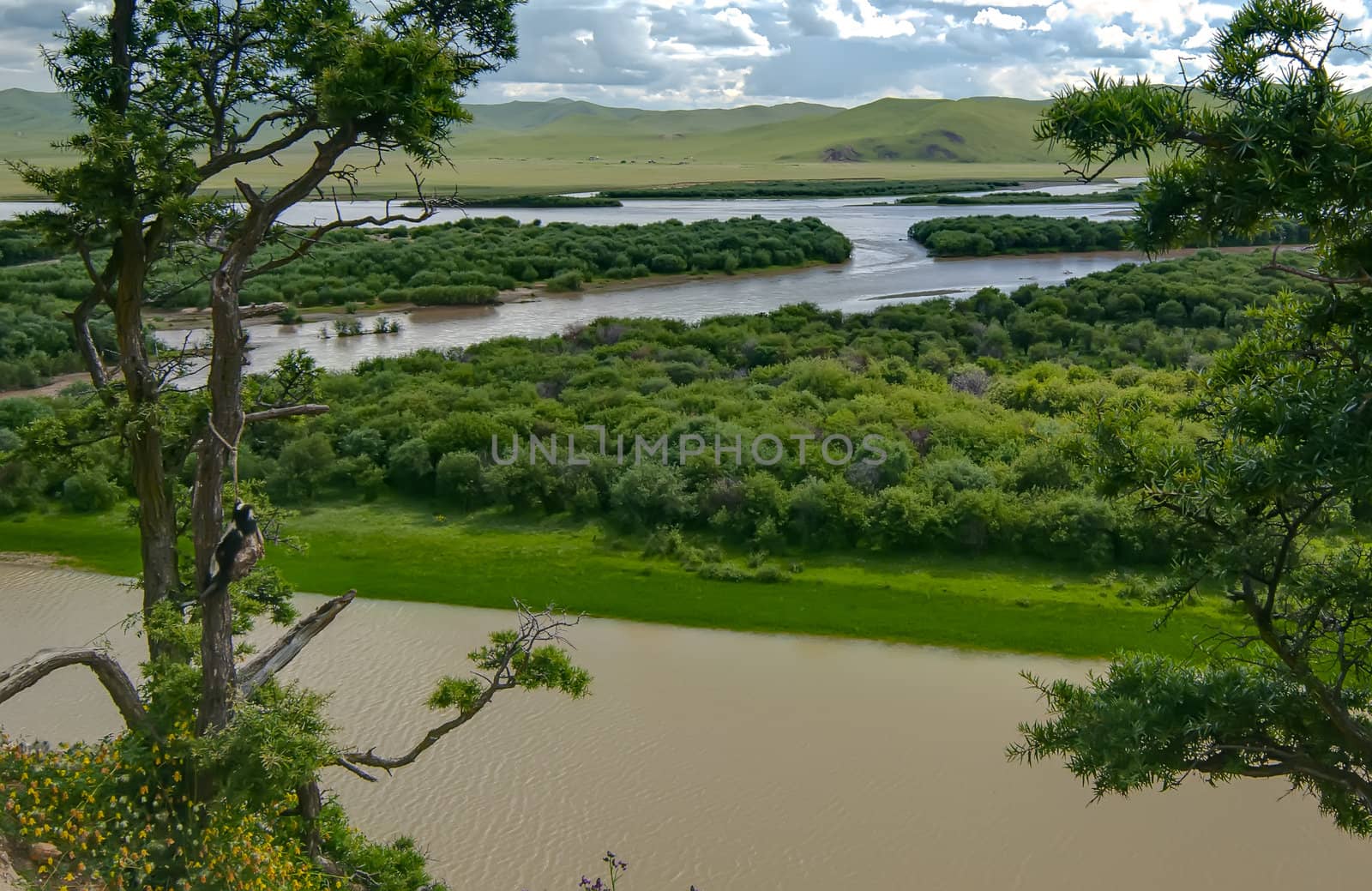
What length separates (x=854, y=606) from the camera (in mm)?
13375

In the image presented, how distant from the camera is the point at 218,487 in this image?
17.7 feet

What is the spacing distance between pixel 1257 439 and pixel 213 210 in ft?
19.1

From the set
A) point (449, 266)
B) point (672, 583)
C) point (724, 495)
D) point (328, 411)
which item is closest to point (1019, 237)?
point (449, 266)

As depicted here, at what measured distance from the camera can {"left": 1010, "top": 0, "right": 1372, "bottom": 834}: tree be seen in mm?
4406

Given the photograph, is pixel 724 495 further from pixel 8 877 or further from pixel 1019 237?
pixel 1019 237

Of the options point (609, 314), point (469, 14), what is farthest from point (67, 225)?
point (609, 314)

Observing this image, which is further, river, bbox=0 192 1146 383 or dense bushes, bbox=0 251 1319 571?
river, bbox=0 192 1146 383

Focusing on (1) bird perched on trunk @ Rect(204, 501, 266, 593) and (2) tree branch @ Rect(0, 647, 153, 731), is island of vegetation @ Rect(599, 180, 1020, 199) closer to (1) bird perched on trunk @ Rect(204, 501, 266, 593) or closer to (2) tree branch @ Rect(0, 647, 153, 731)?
(2) tree branch @ Rect(0, 647, 153, 731)

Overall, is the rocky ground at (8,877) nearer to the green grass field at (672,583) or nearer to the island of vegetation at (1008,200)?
the green grass field at (672,583)

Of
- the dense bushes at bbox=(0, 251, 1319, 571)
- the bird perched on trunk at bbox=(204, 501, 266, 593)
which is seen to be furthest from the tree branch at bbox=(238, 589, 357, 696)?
the dense bushes at bbox=(0, 251, 1319, 571)

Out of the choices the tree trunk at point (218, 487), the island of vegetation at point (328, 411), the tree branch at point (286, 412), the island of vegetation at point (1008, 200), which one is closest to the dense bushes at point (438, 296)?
the island of vegetation at point (328, 411)

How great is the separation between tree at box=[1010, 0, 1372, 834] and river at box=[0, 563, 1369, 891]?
2943 mm

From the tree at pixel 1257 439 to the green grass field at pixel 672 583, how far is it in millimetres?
6375

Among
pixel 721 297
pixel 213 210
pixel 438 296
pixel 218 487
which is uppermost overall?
pixel 213 210
